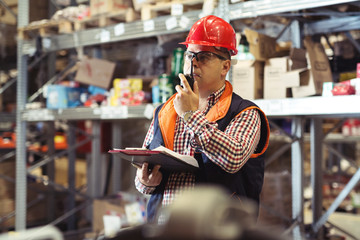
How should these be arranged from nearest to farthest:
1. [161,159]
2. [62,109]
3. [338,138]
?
[161,159]
[62,109]
[338,138]

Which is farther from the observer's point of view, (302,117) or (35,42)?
(35,42)

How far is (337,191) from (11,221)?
5.38 meters

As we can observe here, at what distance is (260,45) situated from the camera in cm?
416

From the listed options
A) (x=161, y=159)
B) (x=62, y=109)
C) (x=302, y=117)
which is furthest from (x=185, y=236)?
(x=62, y=109)

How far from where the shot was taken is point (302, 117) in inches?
178

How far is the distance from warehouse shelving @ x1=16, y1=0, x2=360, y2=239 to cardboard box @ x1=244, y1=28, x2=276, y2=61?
22 cm

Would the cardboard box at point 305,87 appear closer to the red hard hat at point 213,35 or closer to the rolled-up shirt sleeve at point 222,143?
the red hard hat at point 213,35

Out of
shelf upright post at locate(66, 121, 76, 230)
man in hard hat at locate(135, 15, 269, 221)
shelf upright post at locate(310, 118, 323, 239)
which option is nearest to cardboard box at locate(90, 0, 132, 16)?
shelf upright post at locate(66, 121, 76, 230)

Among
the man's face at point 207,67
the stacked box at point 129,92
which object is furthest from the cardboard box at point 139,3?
the man's face at point 207,67

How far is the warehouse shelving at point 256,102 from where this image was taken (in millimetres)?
3623

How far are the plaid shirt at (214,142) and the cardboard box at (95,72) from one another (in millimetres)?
3067

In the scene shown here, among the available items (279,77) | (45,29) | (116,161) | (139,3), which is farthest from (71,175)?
(279,77)

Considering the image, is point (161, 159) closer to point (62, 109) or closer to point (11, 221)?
point (62, 109)

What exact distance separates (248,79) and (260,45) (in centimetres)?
35
